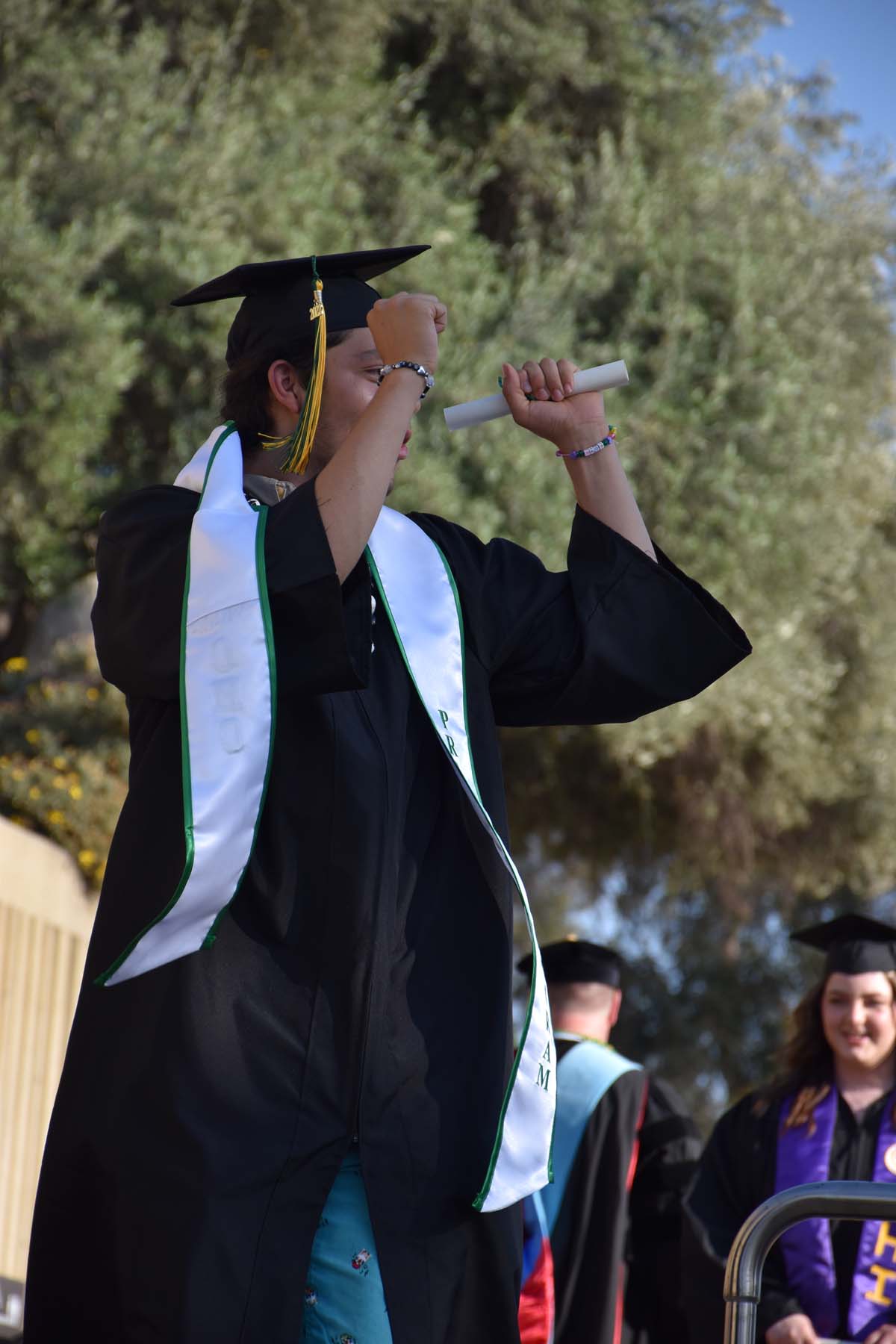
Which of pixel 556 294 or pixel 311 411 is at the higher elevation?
pixel 556 294

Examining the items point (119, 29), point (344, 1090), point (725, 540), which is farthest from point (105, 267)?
point (344, 1090)

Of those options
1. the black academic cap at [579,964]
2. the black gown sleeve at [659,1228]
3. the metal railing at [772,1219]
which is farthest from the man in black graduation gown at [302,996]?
the black gown sleeve at [659,1228]

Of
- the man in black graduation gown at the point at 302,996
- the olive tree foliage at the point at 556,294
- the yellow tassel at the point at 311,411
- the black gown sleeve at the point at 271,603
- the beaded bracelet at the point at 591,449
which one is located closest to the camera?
the man in black graduation gown at the point at 302,996

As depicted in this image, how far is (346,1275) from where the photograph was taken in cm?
196

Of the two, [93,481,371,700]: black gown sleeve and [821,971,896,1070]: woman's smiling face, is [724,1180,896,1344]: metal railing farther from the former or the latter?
[821,971,896,1070]: woman's smiling face

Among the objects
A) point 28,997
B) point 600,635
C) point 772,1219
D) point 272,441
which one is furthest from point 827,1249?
point 28,997

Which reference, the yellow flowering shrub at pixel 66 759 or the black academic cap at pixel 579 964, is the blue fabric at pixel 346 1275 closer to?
the black academic cap at pixel 579 964

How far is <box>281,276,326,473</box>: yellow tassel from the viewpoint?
2.42m

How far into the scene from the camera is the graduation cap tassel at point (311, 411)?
7.93 ft

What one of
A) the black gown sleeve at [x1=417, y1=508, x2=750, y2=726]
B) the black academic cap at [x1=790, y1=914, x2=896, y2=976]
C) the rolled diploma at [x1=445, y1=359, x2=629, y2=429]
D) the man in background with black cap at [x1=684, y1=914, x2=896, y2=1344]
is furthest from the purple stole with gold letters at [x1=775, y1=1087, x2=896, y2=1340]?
the rolled diploma at [x1=445, y1=359, x2=629, y2=429]

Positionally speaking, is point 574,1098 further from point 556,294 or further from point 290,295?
point 556,294

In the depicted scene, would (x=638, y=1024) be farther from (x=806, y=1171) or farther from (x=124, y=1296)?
(x=124, y=1296)

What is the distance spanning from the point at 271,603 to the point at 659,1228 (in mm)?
4724

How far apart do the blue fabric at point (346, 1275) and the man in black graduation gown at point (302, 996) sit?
0.08ft
